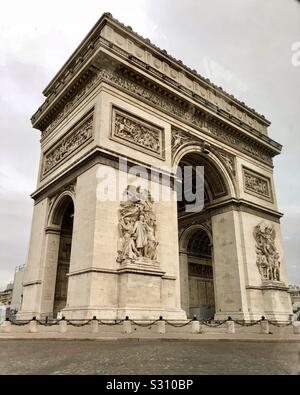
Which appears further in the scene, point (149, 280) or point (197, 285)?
point (197, 285)

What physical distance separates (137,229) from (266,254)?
9369 mm

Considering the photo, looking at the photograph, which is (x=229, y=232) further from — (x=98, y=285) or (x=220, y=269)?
(x=98, y=285)

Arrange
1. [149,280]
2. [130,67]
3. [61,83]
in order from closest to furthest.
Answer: [149,280]
[130,67]
[61,83]

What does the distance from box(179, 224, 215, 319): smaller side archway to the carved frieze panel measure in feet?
12.6

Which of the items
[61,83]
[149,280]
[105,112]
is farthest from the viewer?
[61,83]

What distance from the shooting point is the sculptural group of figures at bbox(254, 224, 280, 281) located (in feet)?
60.0

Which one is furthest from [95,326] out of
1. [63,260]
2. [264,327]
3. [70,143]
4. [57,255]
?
[70,143]

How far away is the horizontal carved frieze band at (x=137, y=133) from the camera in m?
14.4

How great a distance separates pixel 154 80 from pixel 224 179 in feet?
22.9

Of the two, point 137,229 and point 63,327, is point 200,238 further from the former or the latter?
point 63,327

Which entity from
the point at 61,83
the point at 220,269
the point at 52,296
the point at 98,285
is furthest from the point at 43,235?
the point at 220,269

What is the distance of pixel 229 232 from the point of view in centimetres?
1834

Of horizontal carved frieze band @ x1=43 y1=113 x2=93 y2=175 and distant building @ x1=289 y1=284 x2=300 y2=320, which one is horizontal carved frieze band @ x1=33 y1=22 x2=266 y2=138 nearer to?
horizontal carved frieze band @ x1=43 y1=113 x2=93 y2=175

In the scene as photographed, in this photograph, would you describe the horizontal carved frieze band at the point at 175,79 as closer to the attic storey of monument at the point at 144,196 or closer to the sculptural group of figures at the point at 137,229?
the attic storey of monument at the point at 144,196
